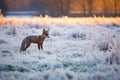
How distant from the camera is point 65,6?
42.9 metres

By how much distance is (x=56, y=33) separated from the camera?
48.6 ft

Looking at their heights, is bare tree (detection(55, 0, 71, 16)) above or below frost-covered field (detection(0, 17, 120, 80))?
above

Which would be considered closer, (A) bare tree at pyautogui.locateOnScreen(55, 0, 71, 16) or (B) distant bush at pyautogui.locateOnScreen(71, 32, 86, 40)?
(B) distant bush at pyautogui.locateOnScreen(71, 32, 86, 40)

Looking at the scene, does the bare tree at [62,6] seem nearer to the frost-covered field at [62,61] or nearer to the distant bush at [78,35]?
the distant bush at [78,35]

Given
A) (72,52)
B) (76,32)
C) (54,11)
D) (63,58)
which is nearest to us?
(63,58)

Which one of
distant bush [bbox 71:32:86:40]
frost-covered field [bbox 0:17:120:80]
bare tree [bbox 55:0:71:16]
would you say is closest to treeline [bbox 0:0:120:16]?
bare tree [bbox 55:0:71:16]

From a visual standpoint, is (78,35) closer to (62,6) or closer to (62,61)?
(62,61)

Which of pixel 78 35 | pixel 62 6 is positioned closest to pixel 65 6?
pixel 62 6

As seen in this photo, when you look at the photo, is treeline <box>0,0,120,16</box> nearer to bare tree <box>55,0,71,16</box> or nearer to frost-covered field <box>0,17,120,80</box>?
bare tree <box>55,0,71,16</box>

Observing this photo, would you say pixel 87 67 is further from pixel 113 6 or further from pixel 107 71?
pixel 113 6

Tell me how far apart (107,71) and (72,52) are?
2.85 metres

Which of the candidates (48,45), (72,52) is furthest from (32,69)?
(48,45)

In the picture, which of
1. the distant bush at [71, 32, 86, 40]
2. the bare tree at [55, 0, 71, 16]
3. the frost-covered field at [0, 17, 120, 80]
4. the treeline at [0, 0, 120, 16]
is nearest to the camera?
the frost-covered field at [0, 17, 120, 80]

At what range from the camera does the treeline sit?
39.7 metres
